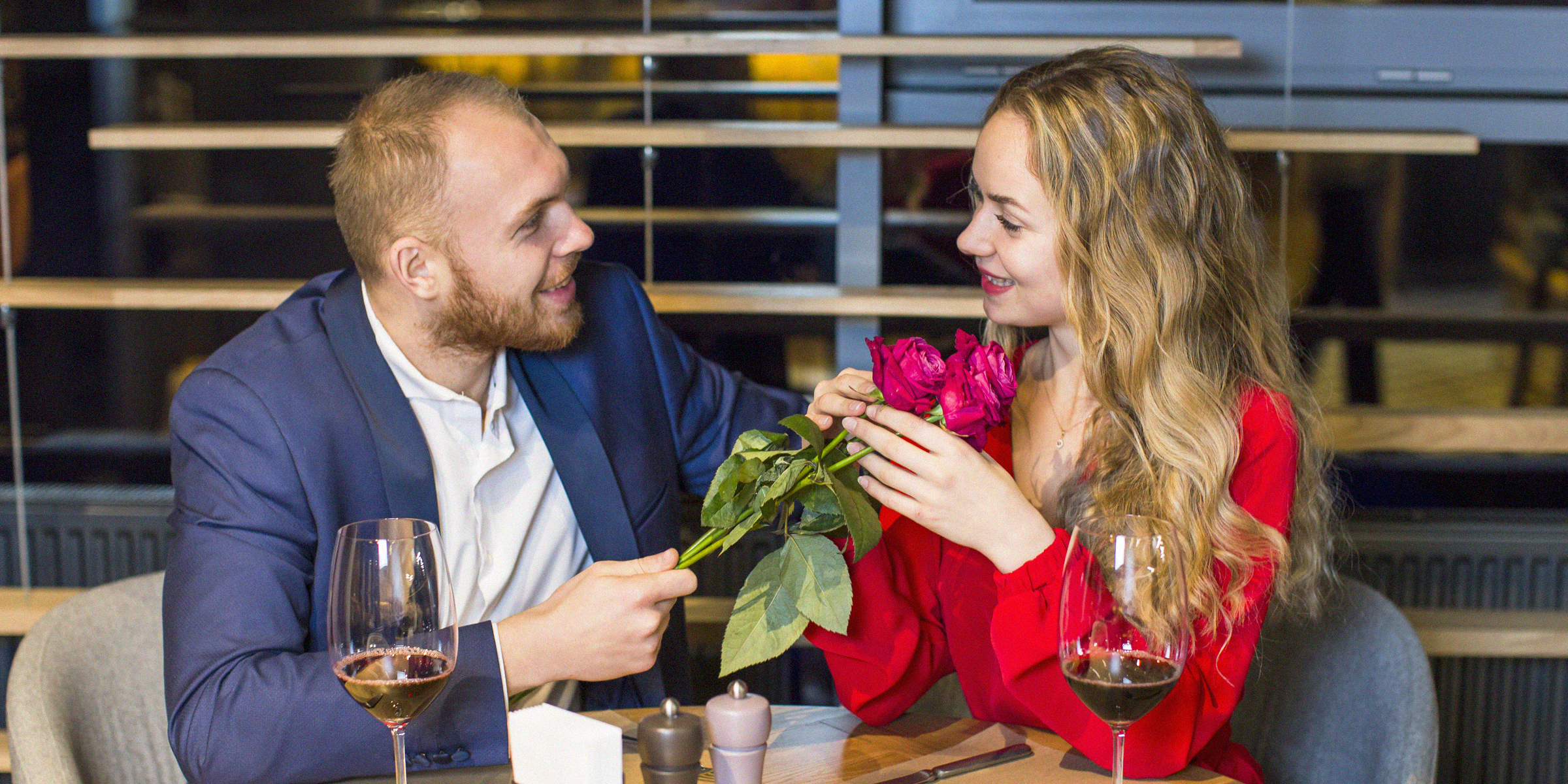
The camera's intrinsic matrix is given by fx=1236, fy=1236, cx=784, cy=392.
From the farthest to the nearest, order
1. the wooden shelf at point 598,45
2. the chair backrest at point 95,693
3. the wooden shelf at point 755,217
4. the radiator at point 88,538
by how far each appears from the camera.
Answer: the radiator at point 88,538 < the wooden shelf at point 755,217 < the wooden shelf at point 598,45 < the chair backrest at point 95,693

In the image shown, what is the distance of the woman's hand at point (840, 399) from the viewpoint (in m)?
1.37

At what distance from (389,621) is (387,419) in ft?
1.65

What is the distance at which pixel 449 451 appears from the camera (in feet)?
5.11

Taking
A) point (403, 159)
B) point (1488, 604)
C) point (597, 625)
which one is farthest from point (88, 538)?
point (1488, 604)

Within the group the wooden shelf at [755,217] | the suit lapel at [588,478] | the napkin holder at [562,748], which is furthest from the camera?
the wooden shelf at [755,217]

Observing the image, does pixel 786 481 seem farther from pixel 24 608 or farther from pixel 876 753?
pixel 24 608

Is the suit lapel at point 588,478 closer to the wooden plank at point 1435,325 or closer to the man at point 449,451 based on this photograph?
the man at point 449,451

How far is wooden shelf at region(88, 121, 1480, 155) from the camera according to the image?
2.05 metres

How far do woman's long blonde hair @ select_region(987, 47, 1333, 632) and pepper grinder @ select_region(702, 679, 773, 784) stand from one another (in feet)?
1.77

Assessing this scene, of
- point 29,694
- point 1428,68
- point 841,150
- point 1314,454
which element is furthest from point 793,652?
point 1428,68

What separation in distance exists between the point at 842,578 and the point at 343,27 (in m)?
2.12

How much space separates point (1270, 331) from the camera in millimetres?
1511

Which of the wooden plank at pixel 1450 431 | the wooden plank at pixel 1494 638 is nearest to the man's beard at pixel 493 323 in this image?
the wooden plank at pixel 1450 431

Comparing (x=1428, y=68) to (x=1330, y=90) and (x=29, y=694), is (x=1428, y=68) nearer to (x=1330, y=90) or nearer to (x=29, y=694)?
→ (x=1330, y=90)
